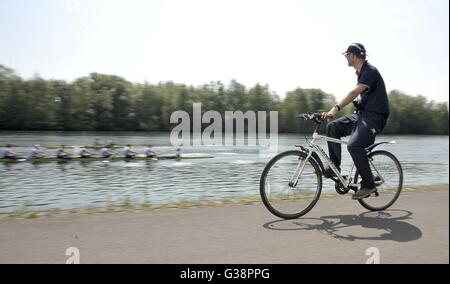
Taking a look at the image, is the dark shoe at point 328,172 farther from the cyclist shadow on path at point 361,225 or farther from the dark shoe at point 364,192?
the cyclist shadow on path at point 361,225

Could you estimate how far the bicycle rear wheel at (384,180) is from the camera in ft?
18.5

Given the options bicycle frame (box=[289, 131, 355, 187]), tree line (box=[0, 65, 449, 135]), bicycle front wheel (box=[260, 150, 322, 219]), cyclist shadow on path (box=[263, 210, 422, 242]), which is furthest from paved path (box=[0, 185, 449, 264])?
tree line (box=[0, 65, 449, 135])

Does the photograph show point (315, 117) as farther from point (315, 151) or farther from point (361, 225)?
point (361, 225)

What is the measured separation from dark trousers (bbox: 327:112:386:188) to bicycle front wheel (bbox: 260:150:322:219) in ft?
1.18

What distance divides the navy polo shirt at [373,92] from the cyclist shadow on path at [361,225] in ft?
3.95

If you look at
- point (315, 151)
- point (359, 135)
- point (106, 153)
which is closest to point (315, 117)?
point (315, 151)

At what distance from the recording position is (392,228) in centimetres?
455

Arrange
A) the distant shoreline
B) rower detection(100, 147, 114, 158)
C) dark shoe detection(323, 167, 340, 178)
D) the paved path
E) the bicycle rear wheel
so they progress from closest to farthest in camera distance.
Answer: the paved path, the distant shoreline, dark shoe detection(323, 167, 340, 178), the bicycle rear wheel, rower detection(100, 147, 114, 158)

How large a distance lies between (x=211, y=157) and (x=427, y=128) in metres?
59.3

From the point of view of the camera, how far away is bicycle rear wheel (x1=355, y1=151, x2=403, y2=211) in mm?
5654

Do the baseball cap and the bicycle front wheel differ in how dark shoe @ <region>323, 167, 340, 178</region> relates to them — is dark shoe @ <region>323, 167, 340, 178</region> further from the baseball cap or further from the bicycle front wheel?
the baseball cap

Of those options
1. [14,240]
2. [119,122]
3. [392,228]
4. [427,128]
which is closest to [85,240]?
[14,240]

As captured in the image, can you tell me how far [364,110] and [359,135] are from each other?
308mm

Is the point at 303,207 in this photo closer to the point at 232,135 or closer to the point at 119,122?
the point at 232,135
